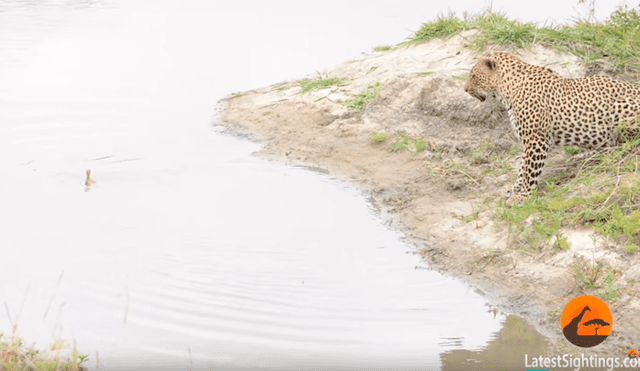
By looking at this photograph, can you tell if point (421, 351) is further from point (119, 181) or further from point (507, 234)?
point (119, 181)

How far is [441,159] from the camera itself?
38.0ft

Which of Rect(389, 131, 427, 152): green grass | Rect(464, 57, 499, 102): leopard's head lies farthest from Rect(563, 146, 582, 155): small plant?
Rect(389, 131, 427, 152): green grass

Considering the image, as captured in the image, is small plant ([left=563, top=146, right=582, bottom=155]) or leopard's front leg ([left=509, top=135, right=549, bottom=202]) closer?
leopard's front leg ([left=509, top=135, right=549, bottom=202])

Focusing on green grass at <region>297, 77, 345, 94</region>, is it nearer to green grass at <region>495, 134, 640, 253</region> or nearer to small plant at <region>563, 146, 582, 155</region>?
small plant at <region>563, 146, 582, 155</region>

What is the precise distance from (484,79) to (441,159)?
1721mm

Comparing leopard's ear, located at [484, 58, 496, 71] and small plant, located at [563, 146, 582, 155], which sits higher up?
leopard's ear, located at [484, 58, 496, 71]

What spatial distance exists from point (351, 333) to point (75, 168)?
648 centimetres

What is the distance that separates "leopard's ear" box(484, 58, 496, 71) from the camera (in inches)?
396

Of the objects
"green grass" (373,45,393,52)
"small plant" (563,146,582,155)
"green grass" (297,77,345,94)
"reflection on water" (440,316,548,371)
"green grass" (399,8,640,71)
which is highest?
"green grass" (399,8,640,71)

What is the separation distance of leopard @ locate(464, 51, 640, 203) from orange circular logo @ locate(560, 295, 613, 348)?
234cm

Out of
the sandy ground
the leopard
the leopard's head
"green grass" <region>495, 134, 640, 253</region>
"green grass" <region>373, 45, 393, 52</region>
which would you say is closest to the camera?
the sandy ground

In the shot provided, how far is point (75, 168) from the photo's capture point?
12305mm

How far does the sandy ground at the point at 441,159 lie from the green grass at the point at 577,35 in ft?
0.76

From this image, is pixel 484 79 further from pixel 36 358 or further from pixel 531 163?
pixel 36 358
